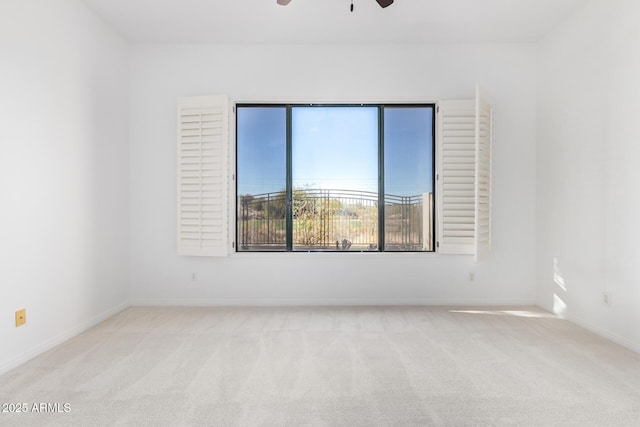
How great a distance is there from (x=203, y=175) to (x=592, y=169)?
3846mm

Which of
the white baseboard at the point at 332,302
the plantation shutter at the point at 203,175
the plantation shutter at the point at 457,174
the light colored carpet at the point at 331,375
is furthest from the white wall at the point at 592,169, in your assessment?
the plantation shutter at the point at 203,175

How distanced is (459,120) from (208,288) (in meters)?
3.42

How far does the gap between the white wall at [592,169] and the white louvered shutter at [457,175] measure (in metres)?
0.78

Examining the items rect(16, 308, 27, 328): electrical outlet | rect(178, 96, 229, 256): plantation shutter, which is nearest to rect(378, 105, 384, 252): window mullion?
rect(178, 96, 229, 256): plantation shutter

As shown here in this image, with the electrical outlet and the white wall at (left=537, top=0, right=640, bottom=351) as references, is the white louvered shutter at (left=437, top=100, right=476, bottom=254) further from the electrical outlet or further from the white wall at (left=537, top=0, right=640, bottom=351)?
the electrical outlet

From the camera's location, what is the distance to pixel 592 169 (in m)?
3.41

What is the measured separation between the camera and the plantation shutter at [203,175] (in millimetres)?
4102

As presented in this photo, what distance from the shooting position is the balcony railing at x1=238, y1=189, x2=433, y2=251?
4367 mm

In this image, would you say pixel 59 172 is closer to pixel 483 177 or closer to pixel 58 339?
pixel 58 339

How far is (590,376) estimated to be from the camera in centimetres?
249

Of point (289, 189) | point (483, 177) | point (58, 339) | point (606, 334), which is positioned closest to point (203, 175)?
point (289, 189)

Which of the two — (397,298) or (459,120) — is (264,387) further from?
(459,120)

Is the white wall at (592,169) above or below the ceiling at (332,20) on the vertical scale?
below

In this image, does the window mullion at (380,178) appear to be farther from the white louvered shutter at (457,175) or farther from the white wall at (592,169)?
the white wall at (592,169)
